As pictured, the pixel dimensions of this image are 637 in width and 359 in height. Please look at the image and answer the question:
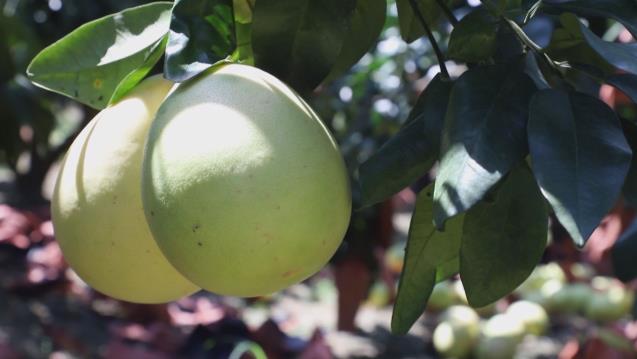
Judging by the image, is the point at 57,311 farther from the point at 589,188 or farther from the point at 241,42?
the point at 589,188

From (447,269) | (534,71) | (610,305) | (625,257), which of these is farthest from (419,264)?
(610,305)

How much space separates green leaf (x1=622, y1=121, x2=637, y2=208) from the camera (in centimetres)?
47

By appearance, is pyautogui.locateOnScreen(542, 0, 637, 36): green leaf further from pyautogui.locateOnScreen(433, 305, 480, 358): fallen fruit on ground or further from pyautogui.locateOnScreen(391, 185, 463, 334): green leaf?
pyautogui.locateOnScreen(433, 305, 480, 358): fallen fruit on ground

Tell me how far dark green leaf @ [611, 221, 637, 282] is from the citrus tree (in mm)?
177

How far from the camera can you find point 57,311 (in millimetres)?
2377

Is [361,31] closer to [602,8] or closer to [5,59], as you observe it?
[602,8]

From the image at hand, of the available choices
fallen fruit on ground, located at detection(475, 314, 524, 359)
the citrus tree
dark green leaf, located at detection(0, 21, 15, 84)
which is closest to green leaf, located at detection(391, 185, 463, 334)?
the citrus tree

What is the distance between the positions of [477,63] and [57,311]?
6.75 ft

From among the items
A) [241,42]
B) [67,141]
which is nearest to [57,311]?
[67,141]

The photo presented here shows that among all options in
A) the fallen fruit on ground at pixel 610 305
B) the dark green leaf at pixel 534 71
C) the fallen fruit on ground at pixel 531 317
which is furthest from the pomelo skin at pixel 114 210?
the fallen fruit on ground at pixel 610 305

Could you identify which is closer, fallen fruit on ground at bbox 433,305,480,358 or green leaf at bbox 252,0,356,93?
green leaf at bbox 252,0,356,93

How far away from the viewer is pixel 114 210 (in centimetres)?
54

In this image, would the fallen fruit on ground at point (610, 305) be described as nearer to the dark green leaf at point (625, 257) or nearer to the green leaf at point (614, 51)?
the dark green leaf at point (625, 257)

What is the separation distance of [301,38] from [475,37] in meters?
0.11
